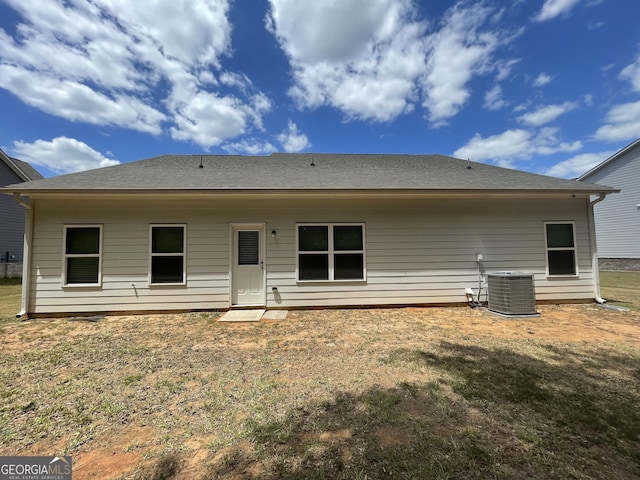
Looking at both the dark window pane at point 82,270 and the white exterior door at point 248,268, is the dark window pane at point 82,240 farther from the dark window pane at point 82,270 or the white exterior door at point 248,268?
the white exterior door at point 248,268

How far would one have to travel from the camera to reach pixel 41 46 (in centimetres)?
739

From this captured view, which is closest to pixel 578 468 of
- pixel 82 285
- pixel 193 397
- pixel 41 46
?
pixel 193 397

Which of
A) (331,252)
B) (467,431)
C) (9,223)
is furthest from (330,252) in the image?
(9,223)

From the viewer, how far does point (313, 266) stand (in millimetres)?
6488

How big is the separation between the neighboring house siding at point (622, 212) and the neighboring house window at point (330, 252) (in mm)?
18035

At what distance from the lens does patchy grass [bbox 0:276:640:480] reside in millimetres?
1815

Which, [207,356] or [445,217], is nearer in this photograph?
[207,356]

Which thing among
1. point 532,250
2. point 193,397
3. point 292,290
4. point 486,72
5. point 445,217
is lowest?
point 193,397

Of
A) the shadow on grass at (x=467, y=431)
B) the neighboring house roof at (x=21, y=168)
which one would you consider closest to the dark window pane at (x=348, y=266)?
the shadow on grass at (x=467, y=431)

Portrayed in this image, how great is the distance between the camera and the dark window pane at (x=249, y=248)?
21.1 feet

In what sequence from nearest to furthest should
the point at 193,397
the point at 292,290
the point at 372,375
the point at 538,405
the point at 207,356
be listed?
the point at 538,405, the point at 193,397, the point at 372,375, the point at 207,356, the point at 292,290

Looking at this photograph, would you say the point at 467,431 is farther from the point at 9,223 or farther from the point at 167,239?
the point at 9,223

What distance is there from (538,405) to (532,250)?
5445 mm

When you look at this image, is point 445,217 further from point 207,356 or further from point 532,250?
point 207,356
